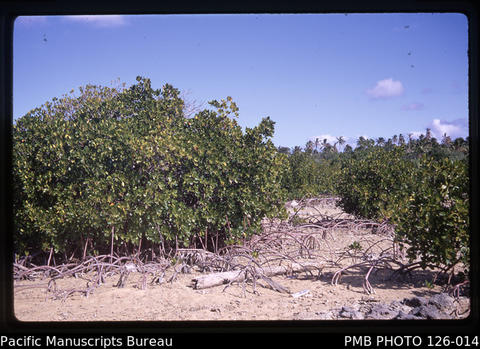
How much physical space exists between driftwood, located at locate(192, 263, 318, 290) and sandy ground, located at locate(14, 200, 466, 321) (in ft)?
0.35

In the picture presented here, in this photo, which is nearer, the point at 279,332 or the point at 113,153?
the point at 279,332

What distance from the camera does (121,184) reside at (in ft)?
18.9

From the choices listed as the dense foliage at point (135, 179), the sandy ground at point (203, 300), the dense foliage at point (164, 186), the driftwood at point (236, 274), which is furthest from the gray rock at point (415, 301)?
the dense foliage at point (135, 179)

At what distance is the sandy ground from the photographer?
171 inches

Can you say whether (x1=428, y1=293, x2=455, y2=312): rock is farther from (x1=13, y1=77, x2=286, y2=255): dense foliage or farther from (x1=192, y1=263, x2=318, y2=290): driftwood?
(x1=13, y1=77, x2=286, y2=255): dense foliage

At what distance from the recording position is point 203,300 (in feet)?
15.8

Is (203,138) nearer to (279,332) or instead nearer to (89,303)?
(89,303)

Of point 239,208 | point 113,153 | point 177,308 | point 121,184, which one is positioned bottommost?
point 177,308

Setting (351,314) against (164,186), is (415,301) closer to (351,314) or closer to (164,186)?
(351,314)

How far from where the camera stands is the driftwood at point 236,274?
17.2ft

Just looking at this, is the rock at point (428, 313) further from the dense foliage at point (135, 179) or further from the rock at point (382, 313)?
the dense foliage at point (135, 179)

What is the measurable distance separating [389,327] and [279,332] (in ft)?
3.12

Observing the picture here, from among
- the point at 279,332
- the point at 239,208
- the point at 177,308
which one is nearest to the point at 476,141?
the point at 279,332

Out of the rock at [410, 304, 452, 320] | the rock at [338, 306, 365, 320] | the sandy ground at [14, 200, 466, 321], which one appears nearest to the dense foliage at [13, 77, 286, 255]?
the sandy ground at [14, 200, 466, 321]
